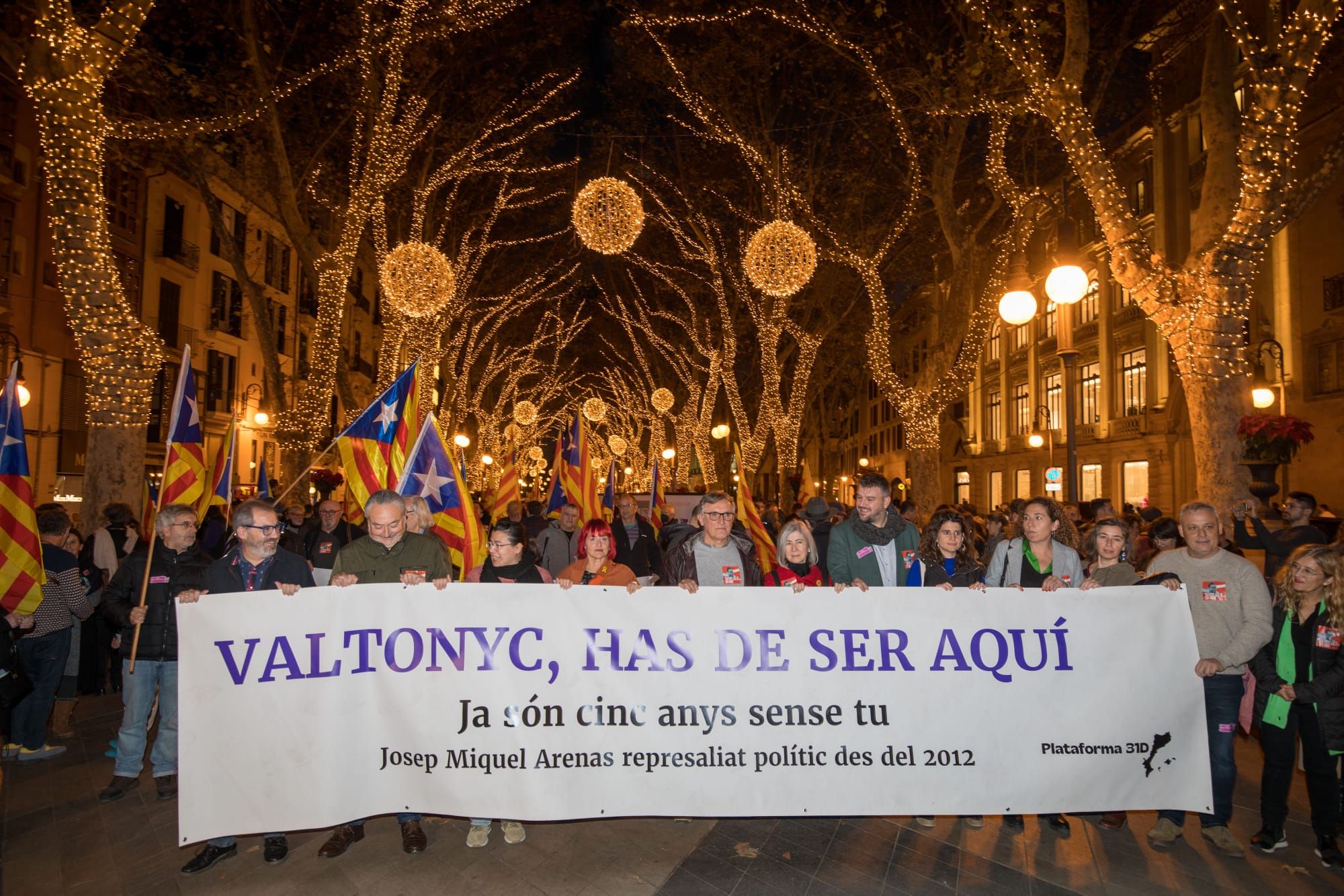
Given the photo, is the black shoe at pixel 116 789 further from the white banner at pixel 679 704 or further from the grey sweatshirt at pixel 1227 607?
the grey sweatshirt at pixel 1227 607

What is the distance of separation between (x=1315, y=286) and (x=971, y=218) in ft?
32.6

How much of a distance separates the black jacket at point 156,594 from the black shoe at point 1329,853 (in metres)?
6.65

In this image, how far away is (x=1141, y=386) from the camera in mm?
31203

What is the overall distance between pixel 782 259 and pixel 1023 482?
28958 millimetres

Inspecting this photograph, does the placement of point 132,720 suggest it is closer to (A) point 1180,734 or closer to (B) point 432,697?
(B) point 432,697

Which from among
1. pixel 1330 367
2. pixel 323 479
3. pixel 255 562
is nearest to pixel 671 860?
pixel 255 562

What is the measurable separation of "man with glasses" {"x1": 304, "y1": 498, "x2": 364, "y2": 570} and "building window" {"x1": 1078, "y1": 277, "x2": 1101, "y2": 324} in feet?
99.2

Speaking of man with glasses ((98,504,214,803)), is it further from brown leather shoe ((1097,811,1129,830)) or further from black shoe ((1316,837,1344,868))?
black shoe ((1316,837,1344,868))

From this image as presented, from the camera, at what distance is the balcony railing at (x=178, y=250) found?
91.0 feet

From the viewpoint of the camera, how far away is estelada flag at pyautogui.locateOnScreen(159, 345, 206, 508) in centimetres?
661

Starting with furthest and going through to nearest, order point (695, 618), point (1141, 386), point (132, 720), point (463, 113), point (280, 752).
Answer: point (1141, 386), point (463, 113), point (132, 720), point (695, 618), point (280, 752)

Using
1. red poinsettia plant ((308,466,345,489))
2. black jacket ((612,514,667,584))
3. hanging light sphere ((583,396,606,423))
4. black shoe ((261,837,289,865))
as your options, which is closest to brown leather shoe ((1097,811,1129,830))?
black shoe ((261,837,289,865))

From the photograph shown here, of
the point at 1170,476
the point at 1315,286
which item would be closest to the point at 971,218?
the point at 1315,286

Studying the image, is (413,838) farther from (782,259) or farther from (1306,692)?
(782,259)
